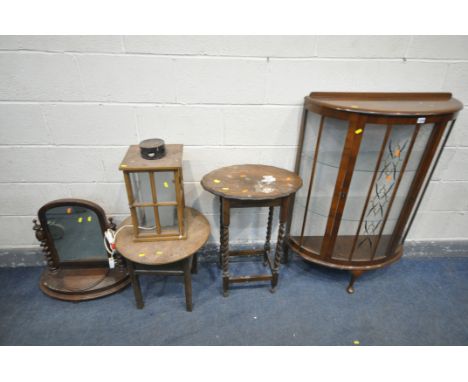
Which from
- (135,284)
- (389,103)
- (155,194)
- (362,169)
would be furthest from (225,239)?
(389,103)

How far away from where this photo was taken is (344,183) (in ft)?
4.52

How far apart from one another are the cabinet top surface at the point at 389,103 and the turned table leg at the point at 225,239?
0.69 metres

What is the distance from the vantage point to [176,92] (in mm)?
1457

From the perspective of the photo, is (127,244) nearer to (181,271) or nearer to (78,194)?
(181,271)

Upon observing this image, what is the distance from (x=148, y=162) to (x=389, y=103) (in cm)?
123

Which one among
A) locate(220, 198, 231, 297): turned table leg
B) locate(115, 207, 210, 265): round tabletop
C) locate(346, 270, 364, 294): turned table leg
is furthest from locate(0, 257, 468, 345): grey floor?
locate(115, 207, 210, 265): round tabletop

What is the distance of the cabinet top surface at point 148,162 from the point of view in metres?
1.21

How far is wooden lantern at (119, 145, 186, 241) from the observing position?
1.24 metres

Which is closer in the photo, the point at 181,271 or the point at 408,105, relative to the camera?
the point at 408,105

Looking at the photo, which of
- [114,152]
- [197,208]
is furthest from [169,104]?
[197,208]

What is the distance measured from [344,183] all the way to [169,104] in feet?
3.36

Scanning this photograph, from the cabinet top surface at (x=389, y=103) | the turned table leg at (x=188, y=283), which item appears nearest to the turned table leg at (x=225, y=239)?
the turned table leg at (x=188, y=283)

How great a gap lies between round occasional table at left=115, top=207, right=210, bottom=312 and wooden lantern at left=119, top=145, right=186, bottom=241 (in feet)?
0.14

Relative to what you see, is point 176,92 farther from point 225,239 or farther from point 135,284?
point 135,284
